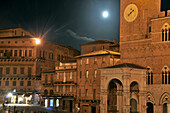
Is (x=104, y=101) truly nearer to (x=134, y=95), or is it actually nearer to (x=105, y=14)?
(x=134, y=95)

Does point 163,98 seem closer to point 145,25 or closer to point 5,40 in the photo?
point 145,25

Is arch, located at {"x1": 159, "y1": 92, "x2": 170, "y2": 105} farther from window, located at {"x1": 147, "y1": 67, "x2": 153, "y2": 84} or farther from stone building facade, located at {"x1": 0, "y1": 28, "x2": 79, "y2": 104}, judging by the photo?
stone building facade, located at {"x1": 0, "y1": 28, "x2": 79, "y2": 104}

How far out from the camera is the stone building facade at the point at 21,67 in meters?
73.4

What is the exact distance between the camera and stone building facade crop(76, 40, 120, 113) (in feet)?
168

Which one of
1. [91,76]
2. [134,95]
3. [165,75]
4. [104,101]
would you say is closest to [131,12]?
[165,75]

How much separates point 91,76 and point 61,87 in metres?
12.0

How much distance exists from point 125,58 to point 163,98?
1020 cm

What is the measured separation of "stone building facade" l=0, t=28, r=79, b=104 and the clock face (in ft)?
117

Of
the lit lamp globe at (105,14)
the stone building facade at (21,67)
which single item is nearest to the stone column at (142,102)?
the stone building facade at (21,67)

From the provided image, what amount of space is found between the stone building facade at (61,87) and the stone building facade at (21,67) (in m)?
7.16

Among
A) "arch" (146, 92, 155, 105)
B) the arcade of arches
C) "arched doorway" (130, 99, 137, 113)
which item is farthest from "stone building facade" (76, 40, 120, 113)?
"arch" (146, 92, 155, 105)

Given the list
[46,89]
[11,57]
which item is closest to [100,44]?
[46,89]

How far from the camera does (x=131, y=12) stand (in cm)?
4703

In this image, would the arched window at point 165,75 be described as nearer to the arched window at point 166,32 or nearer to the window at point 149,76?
the window at point 149,76
